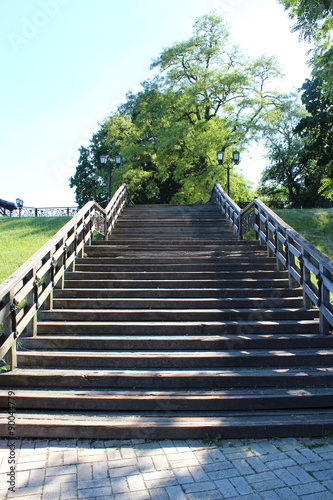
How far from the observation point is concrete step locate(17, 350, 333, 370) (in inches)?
185

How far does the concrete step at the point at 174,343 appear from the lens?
5.05 meters

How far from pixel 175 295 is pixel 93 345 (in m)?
1.88

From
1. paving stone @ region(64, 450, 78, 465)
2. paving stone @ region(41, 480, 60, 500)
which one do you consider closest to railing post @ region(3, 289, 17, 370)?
paving stone @ region(64, 450, 78, 465)

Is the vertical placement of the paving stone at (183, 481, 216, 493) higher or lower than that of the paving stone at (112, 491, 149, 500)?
higher

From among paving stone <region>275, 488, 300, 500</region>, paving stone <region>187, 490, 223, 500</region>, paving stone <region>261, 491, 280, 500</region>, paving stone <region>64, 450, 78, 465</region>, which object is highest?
paving stone <region>275, 488, 300, 500</region>

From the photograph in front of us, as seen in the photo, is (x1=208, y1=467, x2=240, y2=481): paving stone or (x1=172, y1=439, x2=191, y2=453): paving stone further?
(x1=172, y1=439, x2=191, y2=453): paving stone

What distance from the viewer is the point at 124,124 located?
26.3 m

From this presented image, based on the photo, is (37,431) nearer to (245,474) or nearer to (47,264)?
(245,474)

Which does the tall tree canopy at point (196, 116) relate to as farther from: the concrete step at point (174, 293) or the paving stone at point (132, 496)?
the paving stone at point (132, 496)

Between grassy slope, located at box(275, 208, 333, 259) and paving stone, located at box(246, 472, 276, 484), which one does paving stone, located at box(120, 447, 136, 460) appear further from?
grassy slope, located at box(275, 208, 333, 259)

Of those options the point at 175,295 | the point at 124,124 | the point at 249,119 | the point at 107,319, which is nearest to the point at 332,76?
the point at 175,295

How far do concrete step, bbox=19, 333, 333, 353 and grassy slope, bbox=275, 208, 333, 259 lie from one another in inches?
274

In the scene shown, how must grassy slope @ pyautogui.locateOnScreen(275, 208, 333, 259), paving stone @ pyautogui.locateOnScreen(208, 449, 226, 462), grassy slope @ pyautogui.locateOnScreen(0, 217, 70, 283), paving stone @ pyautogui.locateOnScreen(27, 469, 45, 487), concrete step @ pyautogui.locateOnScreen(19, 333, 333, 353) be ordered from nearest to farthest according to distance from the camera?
paving stone @ pyautogui.locateOnScreen(27, 469, 45, 487), paving stone @ pyautogui.locateOnScreen(208, 449, 226, 462), concrete step @ pyautogui.locateOnScreen(19, 333, 333, 353), grassy slope @ pyautogui.locateOnScreen(0, 217, 70, 283), grassy slope @ pyautogui.locateOnScreen(275, 208, 333, 259)

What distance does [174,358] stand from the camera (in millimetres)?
4703
